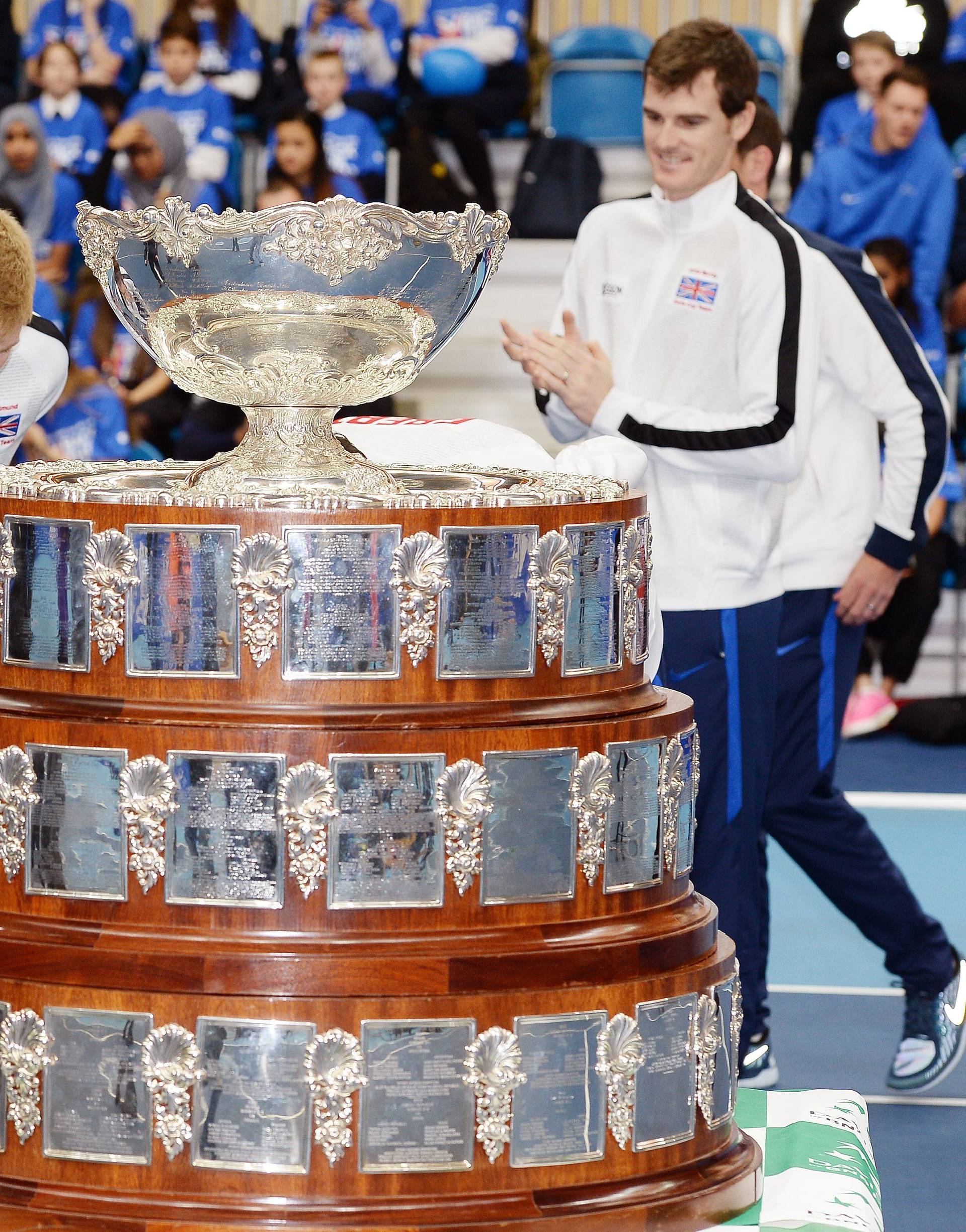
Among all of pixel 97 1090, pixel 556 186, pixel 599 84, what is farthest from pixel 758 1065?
pixel 599 84

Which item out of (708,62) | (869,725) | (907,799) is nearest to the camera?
(708,62)

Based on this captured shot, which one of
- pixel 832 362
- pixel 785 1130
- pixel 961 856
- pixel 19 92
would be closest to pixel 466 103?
pixel 19 92

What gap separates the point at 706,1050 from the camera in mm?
1758

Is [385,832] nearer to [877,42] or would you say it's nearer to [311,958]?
[311,958]

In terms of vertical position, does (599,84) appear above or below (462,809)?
above

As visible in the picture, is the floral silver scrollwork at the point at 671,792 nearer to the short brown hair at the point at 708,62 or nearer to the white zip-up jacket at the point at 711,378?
the white zip-up jacket at the point at 711,378

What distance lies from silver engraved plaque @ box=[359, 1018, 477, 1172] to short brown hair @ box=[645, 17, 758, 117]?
5.60 feet

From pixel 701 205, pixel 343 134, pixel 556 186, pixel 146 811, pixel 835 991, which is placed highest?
pixel 343 134

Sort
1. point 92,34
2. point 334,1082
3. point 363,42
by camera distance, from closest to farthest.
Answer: point 334,1082 < point 363,42 < point 92,34

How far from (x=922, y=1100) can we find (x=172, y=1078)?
6.40 ft

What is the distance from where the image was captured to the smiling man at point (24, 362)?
2.05 m

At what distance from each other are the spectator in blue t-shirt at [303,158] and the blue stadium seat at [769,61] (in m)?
2.01

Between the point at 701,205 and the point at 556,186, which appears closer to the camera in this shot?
the point at 701,205

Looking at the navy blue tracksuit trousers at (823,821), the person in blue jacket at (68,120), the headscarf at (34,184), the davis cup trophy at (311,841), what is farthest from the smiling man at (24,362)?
the person in blue jacket at (68,120)
